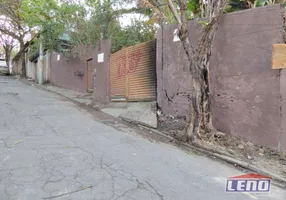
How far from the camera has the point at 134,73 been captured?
8.94 m

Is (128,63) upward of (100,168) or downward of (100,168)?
upward

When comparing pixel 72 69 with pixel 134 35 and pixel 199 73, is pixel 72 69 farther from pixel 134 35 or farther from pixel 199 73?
pixel 199 73

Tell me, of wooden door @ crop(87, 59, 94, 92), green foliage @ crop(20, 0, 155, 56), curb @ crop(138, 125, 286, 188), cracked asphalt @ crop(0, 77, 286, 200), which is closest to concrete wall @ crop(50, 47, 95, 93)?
wooden door @ crop(87, 59, 94, 92)

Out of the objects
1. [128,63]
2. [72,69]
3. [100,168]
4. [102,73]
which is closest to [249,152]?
[100,168]

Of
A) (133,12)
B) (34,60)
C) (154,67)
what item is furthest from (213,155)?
(34,60)

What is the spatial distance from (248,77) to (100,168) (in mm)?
3594

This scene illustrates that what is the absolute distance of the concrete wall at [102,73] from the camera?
10305 millimetres

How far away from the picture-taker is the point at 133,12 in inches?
430

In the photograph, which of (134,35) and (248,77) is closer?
(248,77)

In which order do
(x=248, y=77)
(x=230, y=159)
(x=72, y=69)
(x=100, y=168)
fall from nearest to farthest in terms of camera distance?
(x=100, y=168) → (x=230, y=159) → (x=248, y=77) → (x=72, y=69)

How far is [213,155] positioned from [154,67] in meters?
4.43

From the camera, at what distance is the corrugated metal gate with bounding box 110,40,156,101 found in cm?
839

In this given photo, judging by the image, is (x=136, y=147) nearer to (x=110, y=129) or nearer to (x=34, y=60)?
(x=110, y=129)

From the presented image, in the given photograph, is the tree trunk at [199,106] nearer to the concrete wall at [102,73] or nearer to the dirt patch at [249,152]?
the dirt patch at [249,152]
